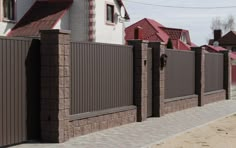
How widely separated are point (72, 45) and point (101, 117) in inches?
88.3

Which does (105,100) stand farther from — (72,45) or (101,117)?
(72,45)

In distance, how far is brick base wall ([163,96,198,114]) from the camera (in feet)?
57.6

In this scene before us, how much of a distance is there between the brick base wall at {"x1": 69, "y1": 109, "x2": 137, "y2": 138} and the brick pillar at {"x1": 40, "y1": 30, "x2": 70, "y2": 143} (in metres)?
0.64

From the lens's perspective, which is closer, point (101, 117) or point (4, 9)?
point (101, 117)

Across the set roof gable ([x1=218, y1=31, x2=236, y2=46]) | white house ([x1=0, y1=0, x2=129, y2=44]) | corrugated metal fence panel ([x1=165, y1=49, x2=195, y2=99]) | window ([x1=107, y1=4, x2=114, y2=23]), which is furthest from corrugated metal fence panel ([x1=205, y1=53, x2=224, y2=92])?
roof gable ([x1=218, y1=31, x2=236, y2=46])

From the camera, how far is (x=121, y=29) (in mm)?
34938

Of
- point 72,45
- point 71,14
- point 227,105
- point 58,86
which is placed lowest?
point 227,105

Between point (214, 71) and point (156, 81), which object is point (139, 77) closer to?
point (156, 81)

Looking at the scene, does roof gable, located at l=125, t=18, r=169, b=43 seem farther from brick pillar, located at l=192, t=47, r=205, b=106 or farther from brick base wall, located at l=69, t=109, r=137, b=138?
brick base wall, located at l=69, t=109, r=137, b=138

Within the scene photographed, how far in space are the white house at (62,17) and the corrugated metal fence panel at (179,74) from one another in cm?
1152

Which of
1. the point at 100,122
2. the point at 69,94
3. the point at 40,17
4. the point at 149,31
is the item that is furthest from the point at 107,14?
the point at 149,31

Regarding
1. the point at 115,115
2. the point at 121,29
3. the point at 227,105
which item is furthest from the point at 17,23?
the point at 115,115

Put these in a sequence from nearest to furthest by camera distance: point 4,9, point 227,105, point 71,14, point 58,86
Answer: point 58,86 → point 227,105 → point 4,9 → point 71,14

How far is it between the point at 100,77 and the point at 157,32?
42.5m
